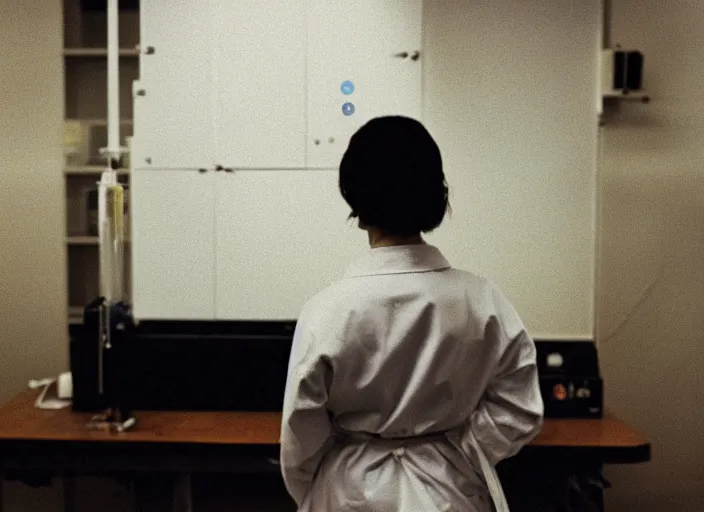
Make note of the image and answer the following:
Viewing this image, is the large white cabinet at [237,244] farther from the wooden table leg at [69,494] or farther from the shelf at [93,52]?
the shelf at [93,52]

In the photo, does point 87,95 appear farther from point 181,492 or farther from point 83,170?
point 181,492

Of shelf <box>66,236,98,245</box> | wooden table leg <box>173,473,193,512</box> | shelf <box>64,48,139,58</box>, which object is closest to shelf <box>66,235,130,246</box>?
shelf <box>66,236,98,245</box>

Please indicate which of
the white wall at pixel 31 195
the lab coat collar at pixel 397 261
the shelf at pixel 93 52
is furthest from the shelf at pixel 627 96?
the white wall at pixel 31 195

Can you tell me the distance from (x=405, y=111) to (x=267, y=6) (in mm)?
479

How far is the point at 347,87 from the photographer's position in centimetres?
234

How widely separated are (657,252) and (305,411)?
1.73 metres

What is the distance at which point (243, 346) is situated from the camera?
216 centimetres

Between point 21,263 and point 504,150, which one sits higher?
point 504,150

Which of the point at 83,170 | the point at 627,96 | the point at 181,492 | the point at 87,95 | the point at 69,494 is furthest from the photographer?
the point at 87,95

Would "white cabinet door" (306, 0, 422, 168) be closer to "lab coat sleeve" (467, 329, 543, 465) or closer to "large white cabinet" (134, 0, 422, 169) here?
"large white cabinet" (134, 0, 422, 169)

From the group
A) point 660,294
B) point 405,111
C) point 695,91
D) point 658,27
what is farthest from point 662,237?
point 405,111

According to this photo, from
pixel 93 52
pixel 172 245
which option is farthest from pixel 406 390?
pixel 93 52

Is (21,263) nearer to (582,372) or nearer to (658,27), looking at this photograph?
(582,372)

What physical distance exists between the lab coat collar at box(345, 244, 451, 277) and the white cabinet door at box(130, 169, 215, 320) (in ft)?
3.58
